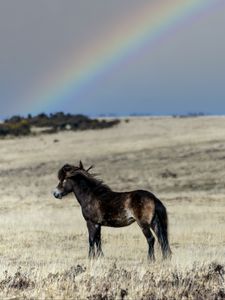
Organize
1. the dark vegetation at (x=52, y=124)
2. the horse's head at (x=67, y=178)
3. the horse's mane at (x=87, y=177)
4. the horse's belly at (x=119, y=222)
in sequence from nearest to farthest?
the horse's belly at (x=119, y=222)
the horse's mane at (x=87, y=177)
the horse's head at (x=67, y=178)
the dark vegetation at (x=52, y=124)

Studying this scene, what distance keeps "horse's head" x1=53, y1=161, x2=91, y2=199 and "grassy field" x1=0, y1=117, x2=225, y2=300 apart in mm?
1373

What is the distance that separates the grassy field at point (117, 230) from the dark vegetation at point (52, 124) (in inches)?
252

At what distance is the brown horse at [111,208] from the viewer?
12336 mm

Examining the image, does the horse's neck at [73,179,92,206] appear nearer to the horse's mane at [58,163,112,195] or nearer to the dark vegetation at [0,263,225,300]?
the horse's mane at [58,163,112,195]

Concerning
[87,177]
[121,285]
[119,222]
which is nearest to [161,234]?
[119,222]

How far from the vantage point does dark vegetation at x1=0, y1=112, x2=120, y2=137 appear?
79438mm

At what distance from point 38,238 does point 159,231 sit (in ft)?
18.3

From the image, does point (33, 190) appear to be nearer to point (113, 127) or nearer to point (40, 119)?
point (113, 127)

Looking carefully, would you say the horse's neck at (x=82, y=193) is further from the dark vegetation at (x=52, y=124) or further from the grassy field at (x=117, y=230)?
the dark vegetation at (x=52, y=124)

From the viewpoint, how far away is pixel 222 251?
546 inches

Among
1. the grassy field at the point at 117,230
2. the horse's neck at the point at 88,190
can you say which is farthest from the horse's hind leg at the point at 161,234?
the horse's neck at the point at 88,190

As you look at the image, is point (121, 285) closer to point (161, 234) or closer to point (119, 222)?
point (161, 234)

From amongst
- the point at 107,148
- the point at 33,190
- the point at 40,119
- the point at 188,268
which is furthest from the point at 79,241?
the point at 40,119

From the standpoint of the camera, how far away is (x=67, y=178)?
1401 centimetres
